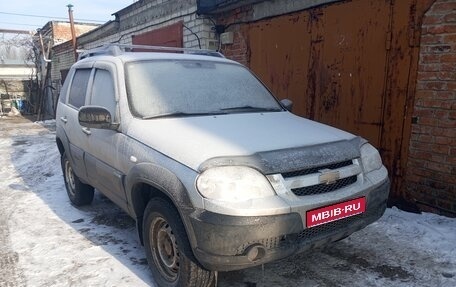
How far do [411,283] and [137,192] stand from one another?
2176mm

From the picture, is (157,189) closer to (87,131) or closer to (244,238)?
(244,238)

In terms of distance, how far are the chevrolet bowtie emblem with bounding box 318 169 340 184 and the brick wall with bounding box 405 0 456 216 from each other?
209 centimetres

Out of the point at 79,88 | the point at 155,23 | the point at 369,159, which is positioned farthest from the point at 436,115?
the point at 155,23

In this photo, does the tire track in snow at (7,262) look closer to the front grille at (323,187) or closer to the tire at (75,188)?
the tire at (75,188)

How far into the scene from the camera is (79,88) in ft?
13.7

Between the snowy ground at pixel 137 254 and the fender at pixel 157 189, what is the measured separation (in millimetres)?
592

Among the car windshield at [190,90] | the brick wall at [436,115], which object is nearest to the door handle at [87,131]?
the car windshield at [190,90]

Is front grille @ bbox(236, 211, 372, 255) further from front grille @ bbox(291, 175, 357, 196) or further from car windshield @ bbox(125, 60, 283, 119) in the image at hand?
car windshield @ bbox(125, 60, 283, 119)

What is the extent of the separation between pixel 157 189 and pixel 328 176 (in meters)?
1.16

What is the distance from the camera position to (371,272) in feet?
9.70

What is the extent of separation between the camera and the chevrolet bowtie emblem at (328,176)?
7.63ft

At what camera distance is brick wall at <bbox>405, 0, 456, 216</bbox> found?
3697mm

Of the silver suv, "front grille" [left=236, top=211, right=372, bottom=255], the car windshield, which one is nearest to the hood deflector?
the silver suv

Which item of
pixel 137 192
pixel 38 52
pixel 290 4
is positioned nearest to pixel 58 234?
pixel 137 192
